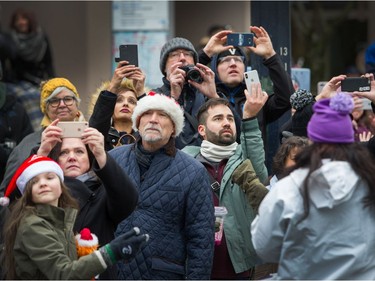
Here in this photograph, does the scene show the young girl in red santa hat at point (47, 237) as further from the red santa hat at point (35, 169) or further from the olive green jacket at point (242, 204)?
the olive green jacket at point (242, 204)

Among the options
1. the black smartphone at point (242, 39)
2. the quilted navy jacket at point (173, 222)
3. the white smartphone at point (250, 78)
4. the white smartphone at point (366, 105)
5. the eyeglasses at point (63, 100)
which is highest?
the black smartphone at point (242, 39)

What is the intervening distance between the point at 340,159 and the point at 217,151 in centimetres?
185

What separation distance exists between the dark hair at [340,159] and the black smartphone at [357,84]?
2.01 metres

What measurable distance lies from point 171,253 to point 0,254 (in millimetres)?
1005

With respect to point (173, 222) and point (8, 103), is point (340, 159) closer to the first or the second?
point (173, 222)

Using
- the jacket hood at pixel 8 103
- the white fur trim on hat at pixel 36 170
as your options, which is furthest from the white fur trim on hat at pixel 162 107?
the jacket hood at pixel 8 103

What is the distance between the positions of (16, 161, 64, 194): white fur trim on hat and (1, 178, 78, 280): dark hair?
0.17 ft

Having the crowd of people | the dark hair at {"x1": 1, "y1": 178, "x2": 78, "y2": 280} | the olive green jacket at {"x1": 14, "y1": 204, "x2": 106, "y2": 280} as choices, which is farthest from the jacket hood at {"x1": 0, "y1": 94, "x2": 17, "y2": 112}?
the olive green jacket at {"x1": 14, "y1": 204, "x2": 106, "y2": 280}

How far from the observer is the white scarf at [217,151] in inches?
287

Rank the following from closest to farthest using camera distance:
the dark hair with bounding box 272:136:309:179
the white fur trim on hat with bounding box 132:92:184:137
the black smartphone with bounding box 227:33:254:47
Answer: the white fur trim on hat with bounding box 132:92:184:137 → the dark hair with bounding box 272:136:309:179 → the black smartphone with bounding box 227:33:254:47

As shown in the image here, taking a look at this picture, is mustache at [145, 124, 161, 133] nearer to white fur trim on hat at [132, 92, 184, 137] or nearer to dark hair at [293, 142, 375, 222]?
white fur trim on hat at [132, 92, 184, 137]

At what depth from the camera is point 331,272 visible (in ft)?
18.1

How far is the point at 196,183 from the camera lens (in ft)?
22.3

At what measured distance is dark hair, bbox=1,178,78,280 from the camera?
5945 mm
